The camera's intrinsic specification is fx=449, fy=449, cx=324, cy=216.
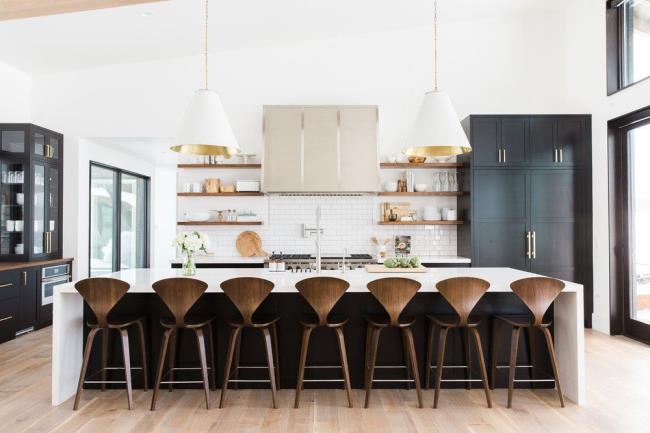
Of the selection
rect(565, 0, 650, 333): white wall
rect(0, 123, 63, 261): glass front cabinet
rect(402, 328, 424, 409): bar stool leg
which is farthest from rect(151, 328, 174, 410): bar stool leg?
rect(565, 0, 650, 333): white wall

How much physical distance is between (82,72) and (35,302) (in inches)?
126

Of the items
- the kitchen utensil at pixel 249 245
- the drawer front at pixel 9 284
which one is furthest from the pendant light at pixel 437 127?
the drawer front at pixel 9 284

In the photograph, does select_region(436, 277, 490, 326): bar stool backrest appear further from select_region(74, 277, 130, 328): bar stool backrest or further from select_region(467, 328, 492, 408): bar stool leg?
select_region(74, 277, 130, 328): bar stool backrest

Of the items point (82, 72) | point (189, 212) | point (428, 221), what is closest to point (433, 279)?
point (428, 221)

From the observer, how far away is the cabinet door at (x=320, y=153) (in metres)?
5.89

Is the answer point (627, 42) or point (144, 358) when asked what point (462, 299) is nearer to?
point (144, 358)

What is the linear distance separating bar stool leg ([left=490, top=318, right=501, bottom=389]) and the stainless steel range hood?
106 inches

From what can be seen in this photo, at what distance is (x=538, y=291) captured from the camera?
323cm

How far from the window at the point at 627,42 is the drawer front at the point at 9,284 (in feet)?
24.1

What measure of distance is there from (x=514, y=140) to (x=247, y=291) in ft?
13.9

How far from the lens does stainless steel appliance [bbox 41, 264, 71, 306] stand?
5609 mm

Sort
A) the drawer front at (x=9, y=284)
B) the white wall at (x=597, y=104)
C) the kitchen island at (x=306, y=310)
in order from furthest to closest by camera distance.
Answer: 1. the white wall at (x=597, y=104)
2. the drawer front at (x=9, y=284)
3. the kitchen island at (x=306, y=310)

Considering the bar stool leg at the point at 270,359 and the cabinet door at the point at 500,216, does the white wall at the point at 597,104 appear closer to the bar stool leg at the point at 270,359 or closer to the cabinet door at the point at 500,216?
the cabinet door at the point at 500,216

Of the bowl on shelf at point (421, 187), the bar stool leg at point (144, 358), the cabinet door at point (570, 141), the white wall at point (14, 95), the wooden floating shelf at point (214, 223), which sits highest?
the white wall at point (14, 95)
